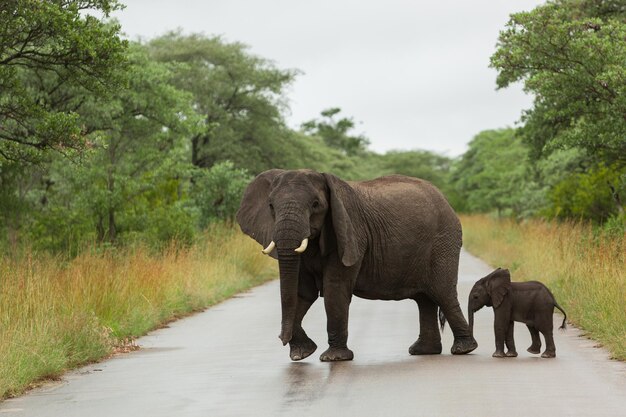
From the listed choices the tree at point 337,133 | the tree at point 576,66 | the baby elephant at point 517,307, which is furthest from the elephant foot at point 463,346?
the tree at point 337,133

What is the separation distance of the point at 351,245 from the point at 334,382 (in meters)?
1.85

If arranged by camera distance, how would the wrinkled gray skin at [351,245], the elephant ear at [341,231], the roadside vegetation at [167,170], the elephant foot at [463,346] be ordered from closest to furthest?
the wrinkled gray skin at [351,245] < the elephant ear at [341,231] < the elephant foot at [463,346] < the roadside vegetation at [167,170]

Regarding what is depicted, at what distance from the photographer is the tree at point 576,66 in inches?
863

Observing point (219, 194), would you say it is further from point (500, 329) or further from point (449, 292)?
point (500, 329)

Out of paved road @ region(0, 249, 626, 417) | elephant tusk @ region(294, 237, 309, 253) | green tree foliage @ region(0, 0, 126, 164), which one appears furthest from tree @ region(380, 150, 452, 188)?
elephant tusk @ region(294, 237, 309, 253)

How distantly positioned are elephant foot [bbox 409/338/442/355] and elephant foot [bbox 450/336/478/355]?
182 mm

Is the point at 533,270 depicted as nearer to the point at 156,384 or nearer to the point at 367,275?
the point at 367,275

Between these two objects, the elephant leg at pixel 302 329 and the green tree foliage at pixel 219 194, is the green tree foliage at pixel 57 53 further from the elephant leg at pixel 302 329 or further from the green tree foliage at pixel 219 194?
the green tree foliage at pixel 219 194

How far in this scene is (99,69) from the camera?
61.0ft

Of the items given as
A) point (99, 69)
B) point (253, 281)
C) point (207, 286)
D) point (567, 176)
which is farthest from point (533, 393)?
point (567, 176)

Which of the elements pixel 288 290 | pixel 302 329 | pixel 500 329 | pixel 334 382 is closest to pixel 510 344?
pixel 500 329

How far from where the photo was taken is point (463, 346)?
13578mm

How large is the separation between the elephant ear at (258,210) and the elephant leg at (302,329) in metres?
0.62

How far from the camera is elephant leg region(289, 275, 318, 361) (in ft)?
42.4
